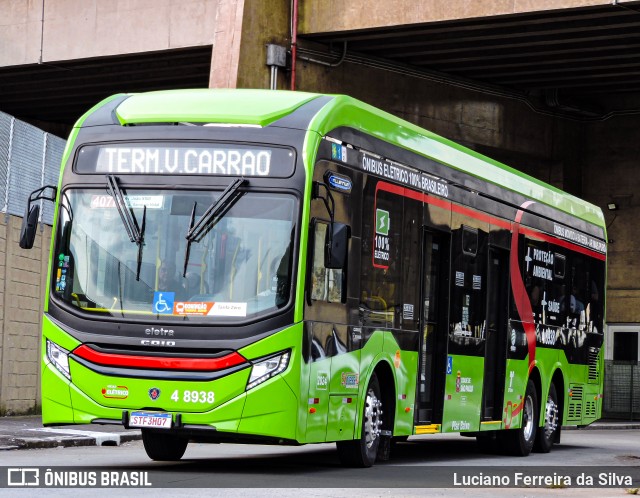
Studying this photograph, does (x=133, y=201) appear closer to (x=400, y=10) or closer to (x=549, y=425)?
(x=549, y=425)

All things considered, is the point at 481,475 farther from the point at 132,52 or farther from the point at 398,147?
the point at 132,52

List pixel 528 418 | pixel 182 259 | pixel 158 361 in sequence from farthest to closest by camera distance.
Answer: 1. pixel 528 418
2. pixel 182 259
3. pixel 158 361

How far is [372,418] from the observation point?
577 inches

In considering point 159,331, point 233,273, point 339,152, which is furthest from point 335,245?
point 159,331

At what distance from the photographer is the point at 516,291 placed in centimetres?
1908

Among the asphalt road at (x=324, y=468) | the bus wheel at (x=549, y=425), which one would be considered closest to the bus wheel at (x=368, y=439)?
the asphalt road at (x=324, y=468)

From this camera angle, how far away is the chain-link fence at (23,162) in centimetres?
2422

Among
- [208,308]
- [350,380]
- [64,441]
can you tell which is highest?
[208,308]

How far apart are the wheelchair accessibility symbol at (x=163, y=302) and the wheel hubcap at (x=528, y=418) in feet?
26.7

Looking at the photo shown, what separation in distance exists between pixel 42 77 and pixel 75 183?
2193cm

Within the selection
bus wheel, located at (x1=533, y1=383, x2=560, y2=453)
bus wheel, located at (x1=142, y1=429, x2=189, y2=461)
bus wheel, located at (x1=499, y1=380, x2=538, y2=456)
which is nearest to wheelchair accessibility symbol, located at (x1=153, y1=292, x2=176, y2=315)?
bus wheel, located at (x1=142, y1=429, x2=189, y2=461)

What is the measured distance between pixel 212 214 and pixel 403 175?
10.5 ft

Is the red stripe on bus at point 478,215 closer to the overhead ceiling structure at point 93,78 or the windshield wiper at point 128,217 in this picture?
the windshield wiper at point 128,217

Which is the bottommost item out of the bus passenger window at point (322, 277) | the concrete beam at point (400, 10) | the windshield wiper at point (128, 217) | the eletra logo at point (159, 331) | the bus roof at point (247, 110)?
the eletra logo at point (159, 331)
